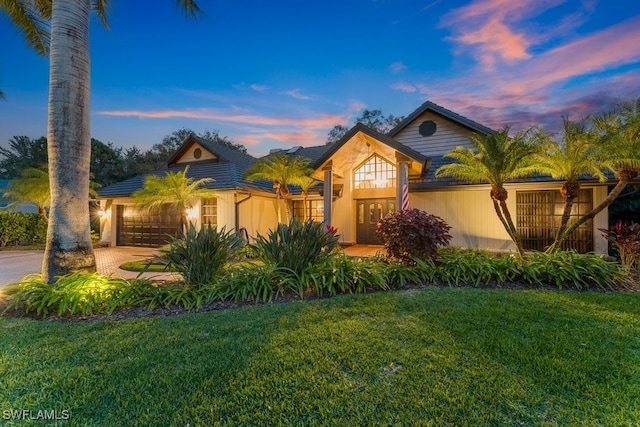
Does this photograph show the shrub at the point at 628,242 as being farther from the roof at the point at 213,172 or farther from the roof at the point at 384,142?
the roof at the point at 213,172

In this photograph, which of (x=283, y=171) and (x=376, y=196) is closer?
(x=283, y=171)

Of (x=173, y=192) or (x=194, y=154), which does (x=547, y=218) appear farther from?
(x=194, y=154)

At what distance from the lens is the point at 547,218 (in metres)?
10.2

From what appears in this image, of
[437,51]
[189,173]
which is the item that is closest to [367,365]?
[437,51]

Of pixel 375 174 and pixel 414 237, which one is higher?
pixel 375 174

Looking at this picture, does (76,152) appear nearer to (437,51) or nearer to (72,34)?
(72,34)

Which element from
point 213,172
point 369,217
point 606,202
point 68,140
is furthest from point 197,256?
point 606,202

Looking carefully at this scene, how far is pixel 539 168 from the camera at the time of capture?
794 cm

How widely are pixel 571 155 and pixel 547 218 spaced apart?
400 cm

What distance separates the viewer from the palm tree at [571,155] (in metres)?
6.94

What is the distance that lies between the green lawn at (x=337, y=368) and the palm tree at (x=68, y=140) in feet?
4.85

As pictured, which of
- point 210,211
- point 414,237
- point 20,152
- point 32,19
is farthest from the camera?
point 20,152

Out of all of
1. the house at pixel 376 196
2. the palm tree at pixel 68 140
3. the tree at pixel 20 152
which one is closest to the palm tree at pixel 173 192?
the house at pixel 376 196

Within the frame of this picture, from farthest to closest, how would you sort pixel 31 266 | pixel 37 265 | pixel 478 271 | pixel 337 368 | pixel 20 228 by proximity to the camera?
pixel 20 228 < pixel 37 265 < pixel 31 266 < pixel 478 271 < pixel 337 368
